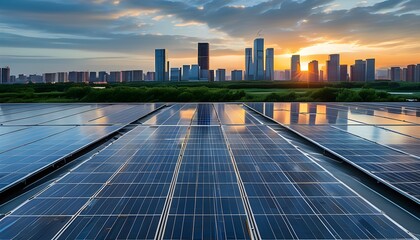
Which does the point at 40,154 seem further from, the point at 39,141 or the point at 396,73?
the point at 396,73

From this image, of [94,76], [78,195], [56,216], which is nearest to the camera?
[56,216]

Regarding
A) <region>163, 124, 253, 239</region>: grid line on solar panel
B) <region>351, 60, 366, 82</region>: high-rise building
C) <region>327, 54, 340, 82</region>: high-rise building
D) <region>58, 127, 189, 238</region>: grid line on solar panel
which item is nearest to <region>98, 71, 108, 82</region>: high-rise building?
<region>327, 54, 340, 82</region>: high-rise building

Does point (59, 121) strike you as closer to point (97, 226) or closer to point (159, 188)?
point (159, 188)

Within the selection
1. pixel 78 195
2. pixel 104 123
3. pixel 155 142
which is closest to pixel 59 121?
pixel 104 123

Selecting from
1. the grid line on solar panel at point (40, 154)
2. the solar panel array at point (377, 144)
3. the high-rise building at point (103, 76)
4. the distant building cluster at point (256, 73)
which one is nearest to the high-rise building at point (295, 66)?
the distant building cluster at point (256, 73)

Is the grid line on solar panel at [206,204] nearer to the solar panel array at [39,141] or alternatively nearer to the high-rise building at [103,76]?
the solar panel array at [39,141]

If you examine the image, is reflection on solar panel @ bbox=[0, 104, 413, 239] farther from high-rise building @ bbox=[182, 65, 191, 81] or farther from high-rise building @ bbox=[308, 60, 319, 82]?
high-rise building @ bbox=[182, 65, 191, 81]
